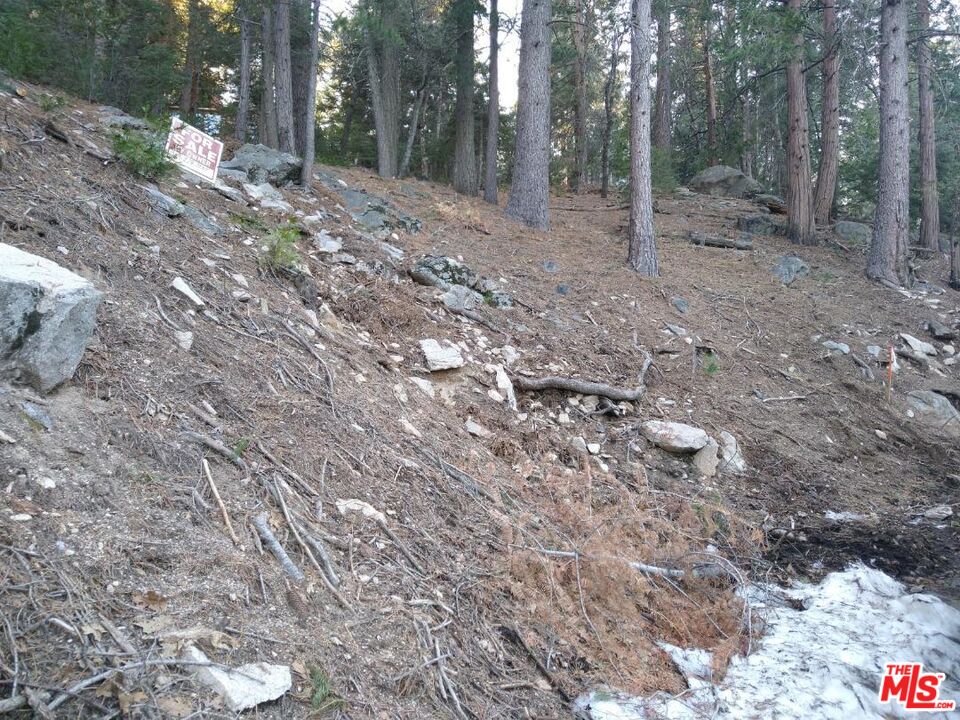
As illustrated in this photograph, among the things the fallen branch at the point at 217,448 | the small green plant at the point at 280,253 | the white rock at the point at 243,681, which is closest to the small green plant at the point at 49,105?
the small green plant at the point at 280,253

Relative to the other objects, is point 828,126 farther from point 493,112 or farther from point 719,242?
point 493,112

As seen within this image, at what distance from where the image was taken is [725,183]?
1883 centimetres

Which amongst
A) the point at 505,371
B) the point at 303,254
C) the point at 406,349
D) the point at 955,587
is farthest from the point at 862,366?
the point at 303,254

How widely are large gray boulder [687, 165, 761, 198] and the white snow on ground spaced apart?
15.2 m

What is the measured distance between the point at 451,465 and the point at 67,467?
→ 2440 millimetres

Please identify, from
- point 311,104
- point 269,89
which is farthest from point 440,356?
point 269,89

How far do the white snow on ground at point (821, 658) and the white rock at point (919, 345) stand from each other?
5.77 metres

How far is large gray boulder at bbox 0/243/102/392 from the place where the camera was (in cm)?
325

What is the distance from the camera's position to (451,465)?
480 centimetres

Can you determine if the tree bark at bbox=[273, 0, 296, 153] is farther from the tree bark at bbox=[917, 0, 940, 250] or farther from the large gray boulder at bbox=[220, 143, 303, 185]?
the tree bark at bbox=[917, 0, 940, 250]

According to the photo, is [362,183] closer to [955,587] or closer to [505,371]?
[505,371]

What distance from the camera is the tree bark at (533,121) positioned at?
11.6 meters

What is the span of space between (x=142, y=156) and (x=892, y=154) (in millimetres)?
11625

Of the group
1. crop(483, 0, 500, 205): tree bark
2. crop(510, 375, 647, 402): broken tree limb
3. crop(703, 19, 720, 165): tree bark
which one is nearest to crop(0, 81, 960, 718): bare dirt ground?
crop(510, 375, 647, 402): broken tree limb
